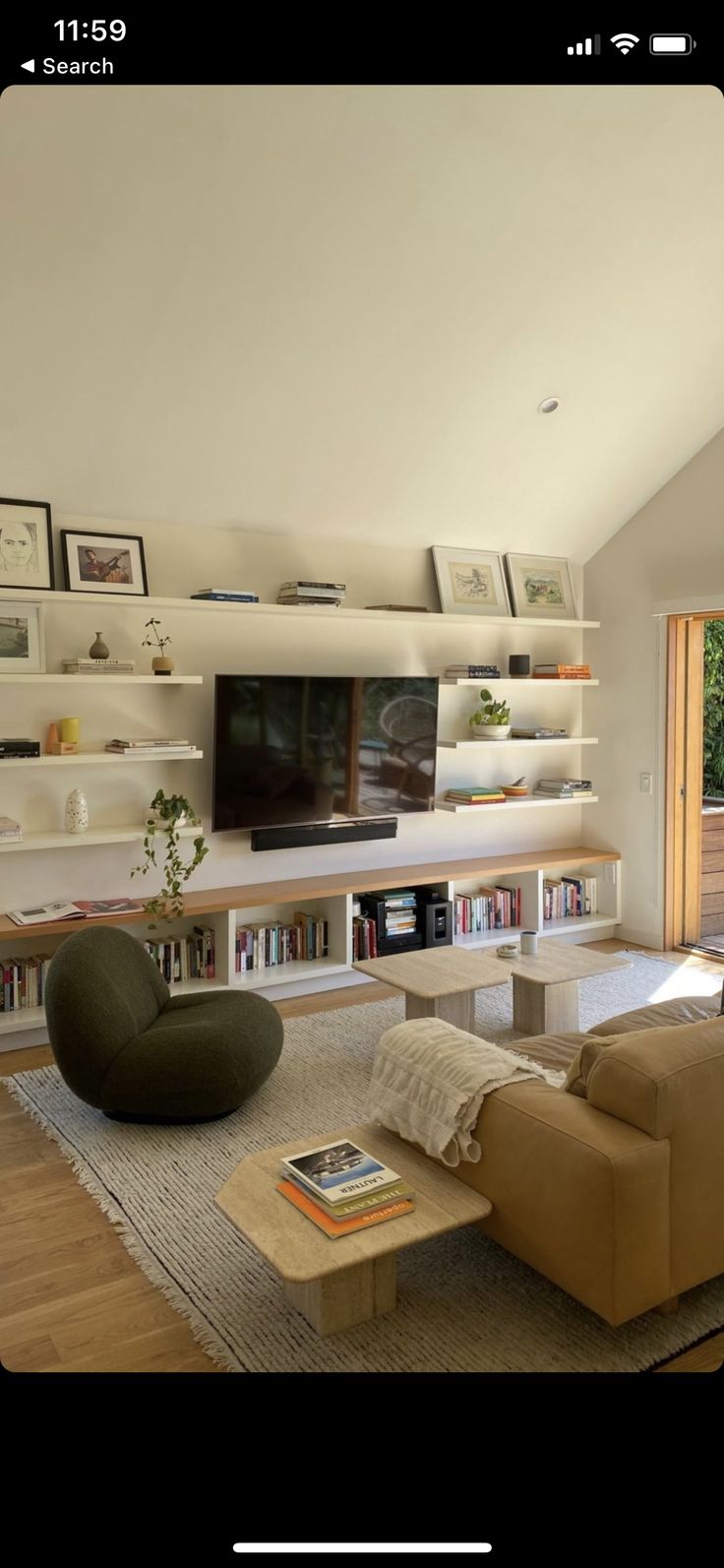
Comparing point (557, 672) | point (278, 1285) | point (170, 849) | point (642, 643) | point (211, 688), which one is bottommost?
point (278, 1285)

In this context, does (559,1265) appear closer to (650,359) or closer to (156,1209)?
(156,1209)

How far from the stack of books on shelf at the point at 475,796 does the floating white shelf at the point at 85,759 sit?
5.40 feet

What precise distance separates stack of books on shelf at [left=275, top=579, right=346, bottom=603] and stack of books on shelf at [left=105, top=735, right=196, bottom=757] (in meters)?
0.90

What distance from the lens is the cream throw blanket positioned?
241 cm

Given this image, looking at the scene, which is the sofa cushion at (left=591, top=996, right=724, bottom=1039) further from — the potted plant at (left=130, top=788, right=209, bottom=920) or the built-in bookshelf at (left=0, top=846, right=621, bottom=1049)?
the potted plant at (left=130, top=788, right=209, bottom=920)

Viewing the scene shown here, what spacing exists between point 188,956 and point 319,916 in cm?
75

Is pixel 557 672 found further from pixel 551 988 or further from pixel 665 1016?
pixel 665 1016

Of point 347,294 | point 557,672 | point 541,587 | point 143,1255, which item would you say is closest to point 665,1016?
point 143,1255

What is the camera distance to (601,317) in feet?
14.7

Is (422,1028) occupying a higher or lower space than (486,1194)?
higher

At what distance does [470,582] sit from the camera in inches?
225

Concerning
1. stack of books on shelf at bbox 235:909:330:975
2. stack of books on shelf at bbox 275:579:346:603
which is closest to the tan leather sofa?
stack of books on shelf at bbox 235:909:330:975

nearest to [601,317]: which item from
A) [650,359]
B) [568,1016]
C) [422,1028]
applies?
[650,359]

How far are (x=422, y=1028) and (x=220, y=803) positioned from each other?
2249mm
